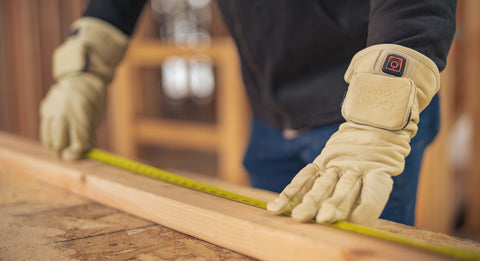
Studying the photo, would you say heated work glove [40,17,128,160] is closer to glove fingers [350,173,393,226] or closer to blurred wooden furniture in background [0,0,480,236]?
glove fingers [350,173,393,226]

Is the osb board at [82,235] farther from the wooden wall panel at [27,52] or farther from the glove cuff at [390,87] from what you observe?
the wooden wall panel at [27,52]

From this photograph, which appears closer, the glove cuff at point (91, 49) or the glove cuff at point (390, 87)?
the glove cuff at point (390, 87)

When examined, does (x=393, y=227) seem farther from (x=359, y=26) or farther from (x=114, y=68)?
(x=114, y=68)

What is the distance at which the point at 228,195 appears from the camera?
896 mm

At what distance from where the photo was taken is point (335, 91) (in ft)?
3.81

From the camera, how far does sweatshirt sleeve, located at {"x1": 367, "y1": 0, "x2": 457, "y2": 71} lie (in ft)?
2.59

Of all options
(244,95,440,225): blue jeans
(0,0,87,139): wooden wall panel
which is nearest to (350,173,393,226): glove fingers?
(244,95,440,225): blue jeans

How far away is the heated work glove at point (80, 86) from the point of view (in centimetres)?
130

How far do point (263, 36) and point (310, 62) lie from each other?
0.15m

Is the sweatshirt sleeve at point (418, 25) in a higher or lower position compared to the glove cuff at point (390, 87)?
higher

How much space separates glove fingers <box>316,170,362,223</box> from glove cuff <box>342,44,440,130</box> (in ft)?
0.38

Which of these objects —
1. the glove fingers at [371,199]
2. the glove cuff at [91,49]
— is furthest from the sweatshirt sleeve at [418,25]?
the glove cuff at [91,49]

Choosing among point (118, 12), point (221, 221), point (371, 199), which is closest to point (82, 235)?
point (221, 221)

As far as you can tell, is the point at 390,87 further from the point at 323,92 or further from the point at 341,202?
the point at 323,92
